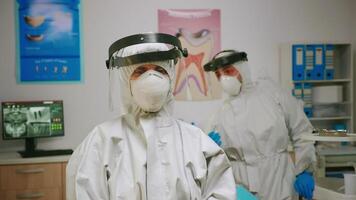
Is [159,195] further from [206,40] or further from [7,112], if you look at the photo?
[206,40]

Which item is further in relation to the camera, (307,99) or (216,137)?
(307,99)

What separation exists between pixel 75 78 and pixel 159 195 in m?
2.37

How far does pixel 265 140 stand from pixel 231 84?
1.43 ft

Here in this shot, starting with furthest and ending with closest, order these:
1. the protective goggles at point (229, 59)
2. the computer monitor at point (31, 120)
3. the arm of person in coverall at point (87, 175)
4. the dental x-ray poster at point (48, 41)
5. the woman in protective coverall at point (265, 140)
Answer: the dental x-ray poster at point (48, 41), the computer monitor at point (31, 120), the protective goggles at point (229, 59), the woman in protective coverall at point (265, 140), the arm of person in coverall at point (87, 175)

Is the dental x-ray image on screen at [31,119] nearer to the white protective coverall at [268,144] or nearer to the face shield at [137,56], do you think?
the white protective coverall at [268,144]

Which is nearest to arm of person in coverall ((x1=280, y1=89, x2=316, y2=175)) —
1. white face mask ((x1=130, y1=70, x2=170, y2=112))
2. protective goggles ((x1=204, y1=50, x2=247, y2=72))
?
protective goggles ((x1=204, y1=50, x2=247, y2=72))

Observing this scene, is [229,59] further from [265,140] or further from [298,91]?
[298,91]

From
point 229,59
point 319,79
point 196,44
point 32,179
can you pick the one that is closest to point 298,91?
point 319,79

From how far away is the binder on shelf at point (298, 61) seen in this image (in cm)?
347

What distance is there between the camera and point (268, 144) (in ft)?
7.70

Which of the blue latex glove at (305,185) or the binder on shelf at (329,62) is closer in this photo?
the blue latex glove at (305,185)

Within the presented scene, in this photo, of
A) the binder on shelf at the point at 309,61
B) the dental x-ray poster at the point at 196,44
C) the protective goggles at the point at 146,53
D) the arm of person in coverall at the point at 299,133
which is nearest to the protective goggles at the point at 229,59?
the arm of person in coverall at the point at 299,133

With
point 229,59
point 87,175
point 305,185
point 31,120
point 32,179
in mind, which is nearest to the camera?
point 87,175

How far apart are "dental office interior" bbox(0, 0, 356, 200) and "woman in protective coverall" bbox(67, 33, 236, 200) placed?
68.4 inches
